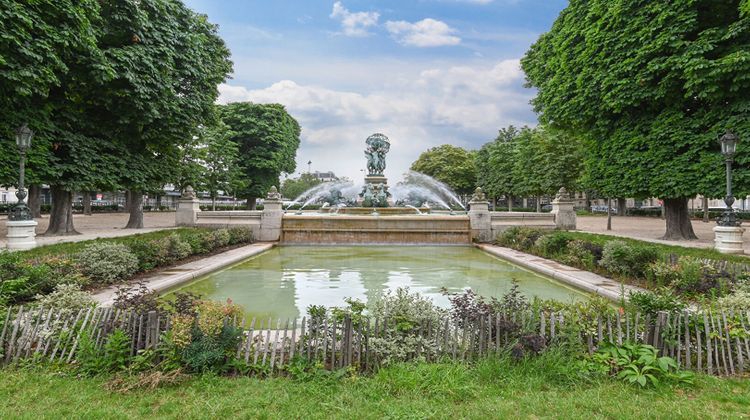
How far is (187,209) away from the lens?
2234 cm

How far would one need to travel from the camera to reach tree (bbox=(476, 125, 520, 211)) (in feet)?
196

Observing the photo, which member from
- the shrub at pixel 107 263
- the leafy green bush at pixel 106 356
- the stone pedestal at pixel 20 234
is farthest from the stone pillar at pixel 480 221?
the stone pedestal at pixel 20 234

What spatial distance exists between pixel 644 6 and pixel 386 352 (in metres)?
17.5

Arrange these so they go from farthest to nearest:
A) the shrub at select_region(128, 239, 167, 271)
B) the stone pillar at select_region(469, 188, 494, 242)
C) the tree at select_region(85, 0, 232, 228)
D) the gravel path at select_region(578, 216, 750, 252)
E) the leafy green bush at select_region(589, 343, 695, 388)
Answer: the stone pillar at select_region(469, 188, 494, 242)
the tree at select_region(85, 0, 232, 228)
the gravel path at select_region(578, 216, 750, 252)
the shrub at select_region(128, 239, 167, 271)
the leafy green bush at select_region(589, 343, 695, 388)

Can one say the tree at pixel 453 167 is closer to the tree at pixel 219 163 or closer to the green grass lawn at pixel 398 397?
the tree at pixel 219 163

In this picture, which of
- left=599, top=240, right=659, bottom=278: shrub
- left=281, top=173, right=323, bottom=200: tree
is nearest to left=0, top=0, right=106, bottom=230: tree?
left=599, top=240, right=659, bottom=278: shrub

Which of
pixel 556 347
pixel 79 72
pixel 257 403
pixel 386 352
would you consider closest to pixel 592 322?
pixel 556 347

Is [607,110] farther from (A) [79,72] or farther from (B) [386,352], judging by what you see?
(A) [79,72]

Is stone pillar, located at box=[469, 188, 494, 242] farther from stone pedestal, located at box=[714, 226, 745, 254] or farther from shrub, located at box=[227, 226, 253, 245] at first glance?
shrub, located at box=[227, 226, 253, 245]

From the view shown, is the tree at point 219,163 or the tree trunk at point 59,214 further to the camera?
the tree at point 219,163

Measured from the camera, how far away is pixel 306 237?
20297mm

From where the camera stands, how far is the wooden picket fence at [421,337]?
15.8 feet

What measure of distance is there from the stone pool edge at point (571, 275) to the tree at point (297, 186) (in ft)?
270

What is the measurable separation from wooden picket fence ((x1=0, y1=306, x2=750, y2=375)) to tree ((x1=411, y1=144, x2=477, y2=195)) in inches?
2781
